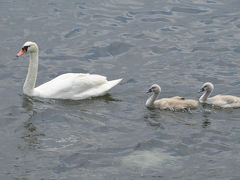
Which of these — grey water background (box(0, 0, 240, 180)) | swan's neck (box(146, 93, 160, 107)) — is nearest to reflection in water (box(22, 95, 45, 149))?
grey water background (box(0, 0, 240, 180))

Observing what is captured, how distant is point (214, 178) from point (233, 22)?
9.61 meters

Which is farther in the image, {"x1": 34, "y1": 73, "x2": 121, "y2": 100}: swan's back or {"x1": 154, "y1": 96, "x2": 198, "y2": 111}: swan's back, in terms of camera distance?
{"x1": 34, "y1": 73, "x2": 121, "y2": 100}: swan's back

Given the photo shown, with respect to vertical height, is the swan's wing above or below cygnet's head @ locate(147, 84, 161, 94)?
below

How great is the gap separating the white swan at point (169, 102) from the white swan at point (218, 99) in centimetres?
40

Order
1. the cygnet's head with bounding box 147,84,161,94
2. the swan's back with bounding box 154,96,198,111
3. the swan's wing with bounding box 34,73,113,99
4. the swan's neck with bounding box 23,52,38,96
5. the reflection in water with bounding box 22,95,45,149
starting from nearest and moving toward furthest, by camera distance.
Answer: the reflection in water with bounding box 22,95,45,149, the swan's back with bounding box 154,96,198,111, the cygnet's head with bounding box 147,84,161,94, the swan's wing with bounding box 34,73,113,99, the swan's neck with bounding box 23,52,38,96

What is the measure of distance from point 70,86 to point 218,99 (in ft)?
11.4

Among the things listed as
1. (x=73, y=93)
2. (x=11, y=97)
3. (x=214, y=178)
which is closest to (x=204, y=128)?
(x=214, y=178)

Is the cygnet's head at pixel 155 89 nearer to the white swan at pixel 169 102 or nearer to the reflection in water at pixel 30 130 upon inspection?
the white swan at pixel 169 102

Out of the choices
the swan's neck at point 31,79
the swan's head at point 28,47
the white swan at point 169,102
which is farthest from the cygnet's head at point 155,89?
the swan's head at point 28,47

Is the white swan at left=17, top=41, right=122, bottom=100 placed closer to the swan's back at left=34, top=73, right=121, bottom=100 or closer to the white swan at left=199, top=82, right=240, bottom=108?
the swan's back at left=34, top=73, right=121, bottom=100

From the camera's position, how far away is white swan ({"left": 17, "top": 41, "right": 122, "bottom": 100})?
1370 cm

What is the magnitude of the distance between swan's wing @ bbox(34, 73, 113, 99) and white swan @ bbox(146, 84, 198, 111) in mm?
1508

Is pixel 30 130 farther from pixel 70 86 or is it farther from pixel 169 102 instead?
pixel 169 102

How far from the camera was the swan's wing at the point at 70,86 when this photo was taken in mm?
13672
